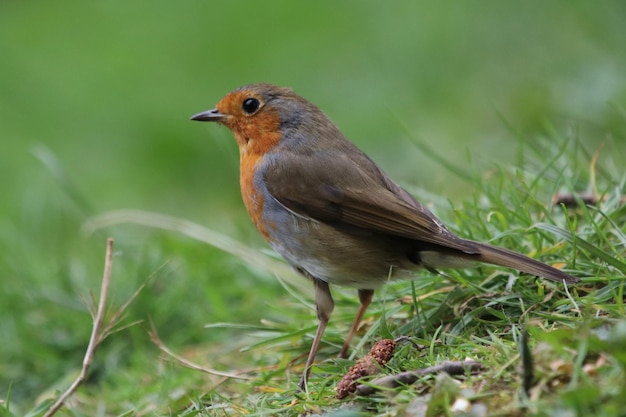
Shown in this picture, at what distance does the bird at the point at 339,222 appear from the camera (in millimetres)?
4004

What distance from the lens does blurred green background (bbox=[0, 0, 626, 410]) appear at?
5.39 meters

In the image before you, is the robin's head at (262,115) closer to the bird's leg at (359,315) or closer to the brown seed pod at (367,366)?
the bird's leg at (359,315)

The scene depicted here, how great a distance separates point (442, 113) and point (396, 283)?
13.2 ft

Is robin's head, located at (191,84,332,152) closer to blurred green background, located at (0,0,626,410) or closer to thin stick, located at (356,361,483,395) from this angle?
blurred green background, located at (0,0,626,410)

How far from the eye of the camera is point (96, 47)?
38.8ft

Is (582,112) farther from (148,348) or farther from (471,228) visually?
(148,348)

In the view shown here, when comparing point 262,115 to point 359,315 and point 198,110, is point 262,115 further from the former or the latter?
point 198,110

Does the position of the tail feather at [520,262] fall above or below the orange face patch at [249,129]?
below

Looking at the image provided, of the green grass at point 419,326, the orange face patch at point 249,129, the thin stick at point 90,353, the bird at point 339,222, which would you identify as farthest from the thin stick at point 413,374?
the orange face patch at point 249,129

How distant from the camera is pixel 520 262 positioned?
3.67m

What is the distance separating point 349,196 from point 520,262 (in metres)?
0.86

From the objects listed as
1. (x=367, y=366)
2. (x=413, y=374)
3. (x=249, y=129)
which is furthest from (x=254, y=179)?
(x=413, y=374)

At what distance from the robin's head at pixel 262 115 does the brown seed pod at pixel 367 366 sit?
1378 millimetres

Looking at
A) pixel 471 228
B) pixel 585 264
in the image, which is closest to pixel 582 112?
pixel 471 228
